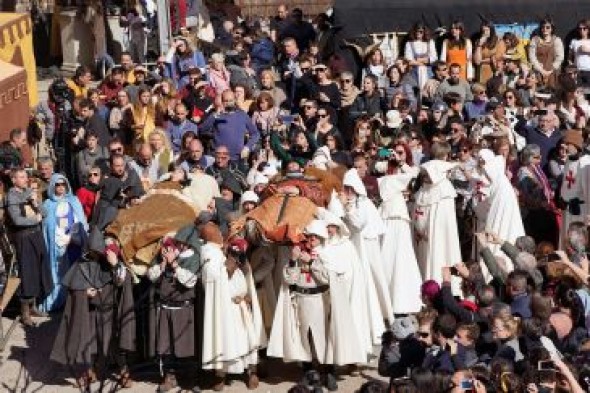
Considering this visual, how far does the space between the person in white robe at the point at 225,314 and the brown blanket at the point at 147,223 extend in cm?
47

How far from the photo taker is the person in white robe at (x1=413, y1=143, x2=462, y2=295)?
12.9 metres

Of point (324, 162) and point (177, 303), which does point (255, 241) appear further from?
point (324, 162)

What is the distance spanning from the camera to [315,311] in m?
11.4

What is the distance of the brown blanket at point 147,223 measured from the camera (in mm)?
11641

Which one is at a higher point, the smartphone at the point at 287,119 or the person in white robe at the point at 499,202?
the smartphone at the point at 287,119

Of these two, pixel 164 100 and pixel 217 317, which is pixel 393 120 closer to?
Result: pixel 164 100

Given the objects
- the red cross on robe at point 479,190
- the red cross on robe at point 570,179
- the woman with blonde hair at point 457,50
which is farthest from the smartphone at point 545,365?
the woman with blonde hair at point 457,50

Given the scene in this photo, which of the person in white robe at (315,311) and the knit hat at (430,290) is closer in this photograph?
the knit hat at (430,290)

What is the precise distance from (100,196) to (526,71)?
672 cm

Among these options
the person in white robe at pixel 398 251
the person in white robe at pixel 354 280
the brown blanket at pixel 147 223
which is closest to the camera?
the person in white robe at pixel 354 280

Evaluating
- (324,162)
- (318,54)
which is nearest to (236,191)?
(324,162)

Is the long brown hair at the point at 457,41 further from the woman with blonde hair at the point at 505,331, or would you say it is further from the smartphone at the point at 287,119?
the woman with blonde hair at the point at 505,331

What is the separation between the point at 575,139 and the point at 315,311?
3.97 meters

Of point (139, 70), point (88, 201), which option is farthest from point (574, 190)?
point (139, 70)
